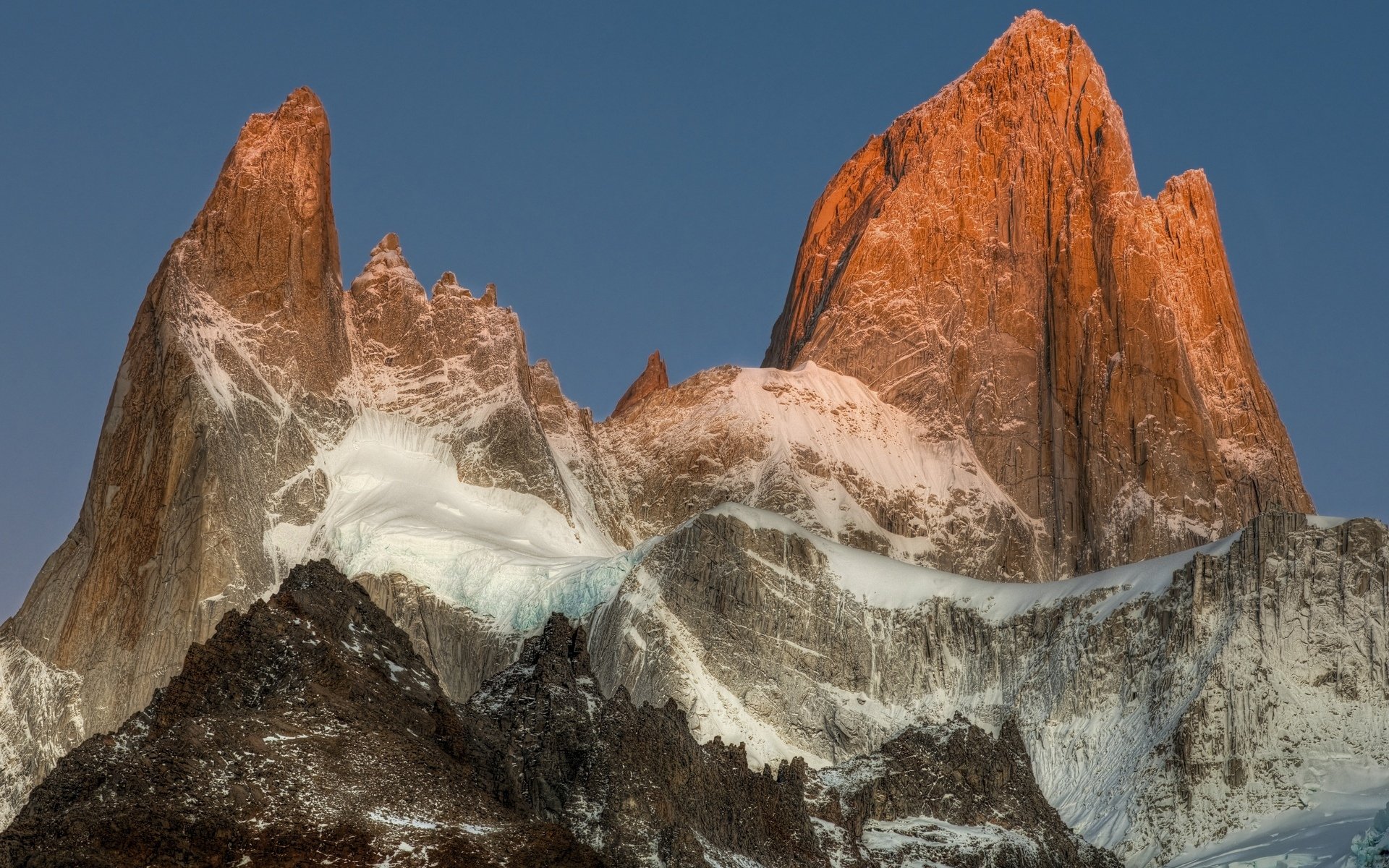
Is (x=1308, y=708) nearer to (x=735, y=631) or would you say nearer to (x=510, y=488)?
(x=735, y=631)

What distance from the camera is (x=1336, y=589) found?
145 metres

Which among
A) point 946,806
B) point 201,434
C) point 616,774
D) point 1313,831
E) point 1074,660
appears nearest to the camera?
point 616,774

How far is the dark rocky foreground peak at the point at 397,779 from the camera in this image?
74.9 m

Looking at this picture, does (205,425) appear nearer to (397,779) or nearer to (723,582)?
(723,582)

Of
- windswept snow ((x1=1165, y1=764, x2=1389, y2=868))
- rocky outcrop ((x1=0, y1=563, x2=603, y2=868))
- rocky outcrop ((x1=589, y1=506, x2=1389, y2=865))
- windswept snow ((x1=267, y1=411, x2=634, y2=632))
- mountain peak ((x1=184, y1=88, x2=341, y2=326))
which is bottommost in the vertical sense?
rocky outcrop ((x1=0, y1=563, x2=603, y2=868))

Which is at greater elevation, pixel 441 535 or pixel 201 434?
pixel 201 434

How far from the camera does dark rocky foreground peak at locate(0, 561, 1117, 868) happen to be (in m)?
74.9

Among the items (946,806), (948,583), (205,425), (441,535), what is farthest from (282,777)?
(205,425)

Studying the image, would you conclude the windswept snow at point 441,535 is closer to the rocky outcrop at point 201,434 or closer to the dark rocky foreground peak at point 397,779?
the rocky outcrop at point 201,434

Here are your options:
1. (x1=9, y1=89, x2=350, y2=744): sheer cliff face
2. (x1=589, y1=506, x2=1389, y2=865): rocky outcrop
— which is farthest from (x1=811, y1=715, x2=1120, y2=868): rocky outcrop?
(x1=9, y1=89, x2=350, y2=744): sheer cliff face

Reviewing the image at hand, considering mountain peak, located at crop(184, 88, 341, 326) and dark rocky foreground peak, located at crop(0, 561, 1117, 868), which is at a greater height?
mountain peak, located at crop(184, 88, 341, 326)

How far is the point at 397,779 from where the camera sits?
79.5 metres

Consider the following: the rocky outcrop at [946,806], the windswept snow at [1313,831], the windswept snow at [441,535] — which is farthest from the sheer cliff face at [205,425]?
the windswept snow at [1313,831]

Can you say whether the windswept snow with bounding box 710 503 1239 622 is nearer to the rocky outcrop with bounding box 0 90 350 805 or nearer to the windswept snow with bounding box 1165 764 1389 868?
the windswept snow with bounding box 1165 764 1389 868
